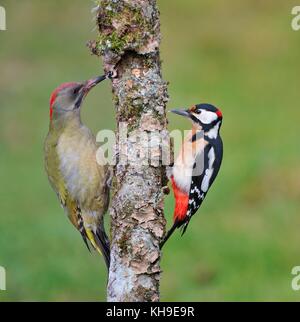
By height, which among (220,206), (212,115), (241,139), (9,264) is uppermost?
(241,139)

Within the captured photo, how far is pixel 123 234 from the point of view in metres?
5.91

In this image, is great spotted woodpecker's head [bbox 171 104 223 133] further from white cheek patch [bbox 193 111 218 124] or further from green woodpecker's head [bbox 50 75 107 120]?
green woodpecker's head [bbox 50 75 107 120]

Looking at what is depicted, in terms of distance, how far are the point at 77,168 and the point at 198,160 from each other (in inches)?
32.3

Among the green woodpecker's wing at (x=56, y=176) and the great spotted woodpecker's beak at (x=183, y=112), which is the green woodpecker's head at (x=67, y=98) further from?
the great spotted woodpecker's beak at (x=183, y=112)

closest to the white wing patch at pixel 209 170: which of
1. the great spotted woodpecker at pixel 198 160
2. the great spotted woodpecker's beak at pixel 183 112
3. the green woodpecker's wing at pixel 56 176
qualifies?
the great spotted woodpecker at pixel 198 160

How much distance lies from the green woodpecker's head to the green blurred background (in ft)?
12.2

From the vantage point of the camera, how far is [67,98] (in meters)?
6.77

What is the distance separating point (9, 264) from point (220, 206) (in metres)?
2.93

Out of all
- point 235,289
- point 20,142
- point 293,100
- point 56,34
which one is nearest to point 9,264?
point 235,289

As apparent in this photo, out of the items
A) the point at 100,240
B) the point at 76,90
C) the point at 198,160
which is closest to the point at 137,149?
the point at 76,90

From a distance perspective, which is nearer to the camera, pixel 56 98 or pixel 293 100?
pixel 56 98

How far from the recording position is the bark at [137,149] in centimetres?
587
